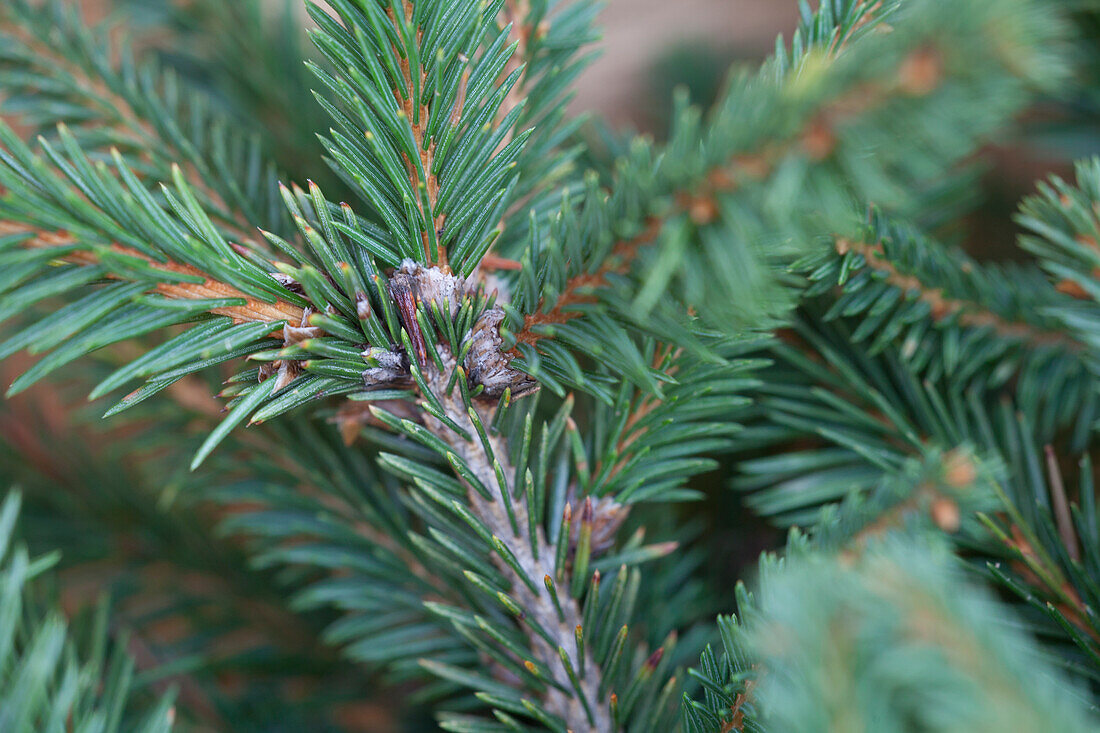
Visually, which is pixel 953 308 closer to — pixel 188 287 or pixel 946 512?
pixel 946 512

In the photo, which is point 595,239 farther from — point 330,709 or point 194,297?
point 330,709

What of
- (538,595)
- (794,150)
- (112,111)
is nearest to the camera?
(794,150)

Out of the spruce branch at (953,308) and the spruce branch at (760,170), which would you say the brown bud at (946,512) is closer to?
the spruce branch at (760,170)

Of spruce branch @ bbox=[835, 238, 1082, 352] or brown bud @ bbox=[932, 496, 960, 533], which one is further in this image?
spruce branch @ bbox=[835, 238, 1082, 352]

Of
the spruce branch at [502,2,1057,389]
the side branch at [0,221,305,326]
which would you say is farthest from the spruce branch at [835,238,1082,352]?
the side branch at [0,221,305,326]

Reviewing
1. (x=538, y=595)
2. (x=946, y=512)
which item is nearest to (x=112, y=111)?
(x=538, y=595)

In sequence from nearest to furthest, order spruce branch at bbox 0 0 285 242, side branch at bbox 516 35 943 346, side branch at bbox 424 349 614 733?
side branch at bbox 516 35 943 346 < side branch at bbox 424 349 614 733 < spruce branch at bbox 0 0 285 242

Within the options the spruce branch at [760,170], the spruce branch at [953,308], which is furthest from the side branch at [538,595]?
the spruce branch at [953,308]

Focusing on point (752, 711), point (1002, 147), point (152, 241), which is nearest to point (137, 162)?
point (152, 241)

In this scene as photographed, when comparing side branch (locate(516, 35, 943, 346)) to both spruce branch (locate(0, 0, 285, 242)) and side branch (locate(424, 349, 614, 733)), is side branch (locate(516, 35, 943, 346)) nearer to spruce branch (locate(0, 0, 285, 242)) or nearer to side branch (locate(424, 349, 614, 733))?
side branch (locate(424, 349, 614, 733))

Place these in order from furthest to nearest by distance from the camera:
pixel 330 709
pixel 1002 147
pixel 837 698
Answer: pixel 1002 147 < pixel 330 709 < pixel 837 698

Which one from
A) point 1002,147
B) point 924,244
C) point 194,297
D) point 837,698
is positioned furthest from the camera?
point 1002,147
